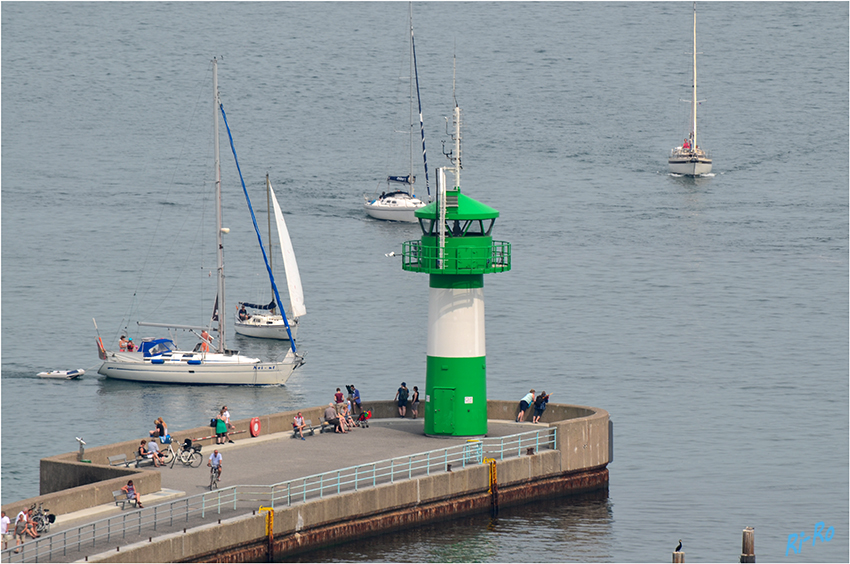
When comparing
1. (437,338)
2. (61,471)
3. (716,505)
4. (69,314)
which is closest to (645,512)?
(716,505)

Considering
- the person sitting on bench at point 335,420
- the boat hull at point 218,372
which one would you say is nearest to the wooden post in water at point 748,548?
the person sitting on bench at point 335,420

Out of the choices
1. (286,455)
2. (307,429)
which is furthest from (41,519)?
(307,429)

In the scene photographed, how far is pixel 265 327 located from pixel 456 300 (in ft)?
148

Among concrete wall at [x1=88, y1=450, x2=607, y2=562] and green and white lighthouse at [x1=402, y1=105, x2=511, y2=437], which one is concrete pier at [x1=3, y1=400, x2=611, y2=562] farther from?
green and white lighthouse at [x1=402, y1=105, x2=511, y2=437]

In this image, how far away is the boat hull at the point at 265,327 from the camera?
9019cm

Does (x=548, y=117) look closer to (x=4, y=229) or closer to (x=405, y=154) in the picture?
(x=405, y=154)

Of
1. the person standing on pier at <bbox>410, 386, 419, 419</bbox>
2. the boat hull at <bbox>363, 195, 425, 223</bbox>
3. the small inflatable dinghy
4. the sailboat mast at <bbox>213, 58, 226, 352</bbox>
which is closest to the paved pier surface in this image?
the person standing on pier at <bbox>410, 386, 419, 419</bbox>

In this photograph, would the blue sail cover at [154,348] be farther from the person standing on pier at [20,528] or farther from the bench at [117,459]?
the person standing on pier at [20,528]

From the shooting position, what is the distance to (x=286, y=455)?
44719mm

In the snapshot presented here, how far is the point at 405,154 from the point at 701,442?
107 m

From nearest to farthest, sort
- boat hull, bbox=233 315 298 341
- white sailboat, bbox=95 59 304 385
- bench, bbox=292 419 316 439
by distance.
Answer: bench, bbox=292 419 316 439 < white sailboat, bbox=95 59 304 385 < boat hull, bbox=233 315 298 341

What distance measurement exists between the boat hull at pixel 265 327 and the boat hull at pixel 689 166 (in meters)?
79.0

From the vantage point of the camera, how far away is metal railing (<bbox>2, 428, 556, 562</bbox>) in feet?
114

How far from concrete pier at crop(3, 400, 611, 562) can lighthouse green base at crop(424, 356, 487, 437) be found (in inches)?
25.4
